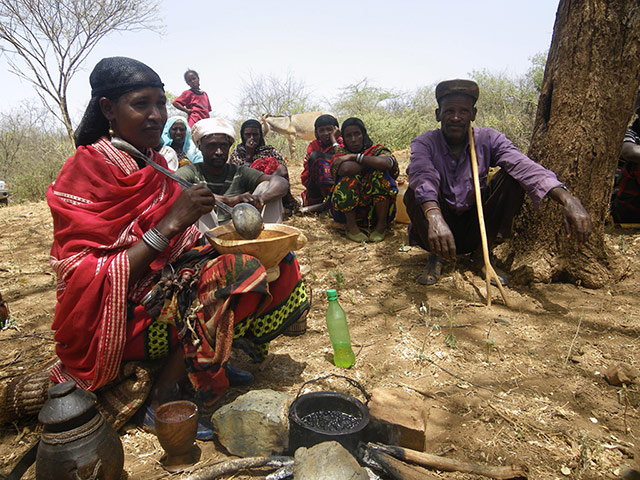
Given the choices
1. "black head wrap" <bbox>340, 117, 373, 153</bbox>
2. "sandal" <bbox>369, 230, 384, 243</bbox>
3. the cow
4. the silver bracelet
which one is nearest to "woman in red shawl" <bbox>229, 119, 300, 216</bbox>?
"black head wrap" <bbox>340, 117, 373, 153</bbox>

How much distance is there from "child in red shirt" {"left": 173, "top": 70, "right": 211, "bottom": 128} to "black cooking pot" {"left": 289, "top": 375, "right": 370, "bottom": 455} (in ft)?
25.3

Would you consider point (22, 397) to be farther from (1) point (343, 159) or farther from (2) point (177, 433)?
(1) point (343, 159)

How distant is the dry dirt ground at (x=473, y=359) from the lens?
5.49 feet

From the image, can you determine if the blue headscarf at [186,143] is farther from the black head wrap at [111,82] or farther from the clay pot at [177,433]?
the clay pot at [177,433]

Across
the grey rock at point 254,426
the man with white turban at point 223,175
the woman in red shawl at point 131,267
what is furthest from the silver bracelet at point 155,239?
the man with white turban at point 223,175

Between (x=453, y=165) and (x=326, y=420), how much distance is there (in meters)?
2.31

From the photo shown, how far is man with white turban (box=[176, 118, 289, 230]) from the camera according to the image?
329 cm

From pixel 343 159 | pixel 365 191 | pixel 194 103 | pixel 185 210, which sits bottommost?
pixel 365 191

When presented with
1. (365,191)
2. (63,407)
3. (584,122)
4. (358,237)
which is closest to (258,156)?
(365,191)

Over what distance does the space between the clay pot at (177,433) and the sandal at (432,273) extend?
2.14m

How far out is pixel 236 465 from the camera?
155 centimetres

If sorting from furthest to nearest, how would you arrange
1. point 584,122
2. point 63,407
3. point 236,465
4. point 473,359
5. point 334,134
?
point 334,134 → point 584,122 → point 473,359 → point 236,465 → point 63,407

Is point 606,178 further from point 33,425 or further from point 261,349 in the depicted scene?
point 33,425

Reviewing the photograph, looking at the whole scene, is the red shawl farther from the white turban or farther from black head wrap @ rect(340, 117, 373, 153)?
black head wrap @ rect(340, 117, 373, 153)
